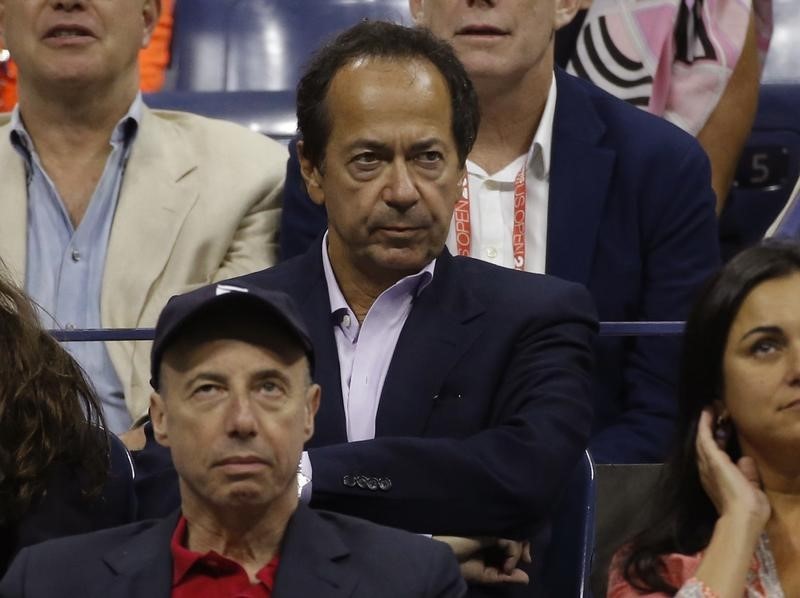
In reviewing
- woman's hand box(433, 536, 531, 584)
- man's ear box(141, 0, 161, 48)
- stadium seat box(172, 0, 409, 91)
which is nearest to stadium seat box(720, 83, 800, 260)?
stadium seat box(172, 0, 409, 91)

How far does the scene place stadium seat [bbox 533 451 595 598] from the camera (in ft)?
7.98

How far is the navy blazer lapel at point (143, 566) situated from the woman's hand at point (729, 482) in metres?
0.79

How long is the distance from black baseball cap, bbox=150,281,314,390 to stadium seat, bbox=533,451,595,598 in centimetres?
59

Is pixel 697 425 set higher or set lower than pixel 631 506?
higher

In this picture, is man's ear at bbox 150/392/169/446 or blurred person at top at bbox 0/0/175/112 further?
blurred person at top at bbox 0/0/175/112

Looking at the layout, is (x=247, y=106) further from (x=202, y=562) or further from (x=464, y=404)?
(x=202, y=562)

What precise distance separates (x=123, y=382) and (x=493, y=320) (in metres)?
0.91

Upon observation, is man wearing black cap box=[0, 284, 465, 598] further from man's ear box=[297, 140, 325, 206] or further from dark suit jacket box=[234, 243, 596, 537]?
man's ear box=[297, 140, 325, 206]

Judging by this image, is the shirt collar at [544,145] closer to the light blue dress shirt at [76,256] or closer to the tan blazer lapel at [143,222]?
the tan blazer lapel at [143,222]

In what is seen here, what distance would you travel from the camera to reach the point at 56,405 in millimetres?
2377

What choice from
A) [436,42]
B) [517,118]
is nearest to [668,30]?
[517,118]

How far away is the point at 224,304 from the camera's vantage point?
2.04 metres

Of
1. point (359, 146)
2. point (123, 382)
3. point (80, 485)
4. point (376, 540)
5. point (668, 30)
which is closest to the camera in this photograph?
point (376, 540)

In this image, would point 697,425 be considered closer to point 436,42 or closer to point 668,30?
point 436,42
